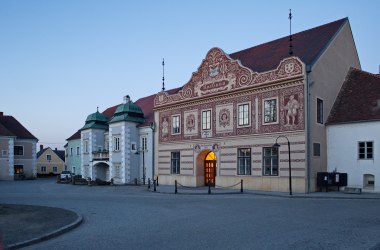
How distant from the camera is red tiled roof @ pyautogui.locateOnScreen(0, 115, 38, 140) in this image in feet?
188

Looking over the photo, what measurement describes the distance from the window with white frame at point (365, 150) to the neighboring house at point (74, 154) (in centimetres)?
3840

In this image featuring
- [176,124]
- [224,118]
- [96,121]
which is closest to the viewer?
[224,118]

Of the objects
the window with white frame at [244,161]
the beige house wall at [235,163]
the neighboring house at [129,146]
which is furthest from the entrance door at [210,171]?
the neighboring house at [129,146]

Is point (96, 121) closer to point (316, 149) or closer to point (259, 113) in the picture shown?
point (259, 113)

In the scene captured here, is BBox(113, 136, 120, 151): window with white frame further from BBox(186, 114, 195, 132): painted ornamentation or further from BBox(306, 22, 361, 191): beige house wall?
BBox(306, 22, 361, 191): beige house wall

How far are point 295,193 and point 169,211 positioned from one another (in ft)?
36.7

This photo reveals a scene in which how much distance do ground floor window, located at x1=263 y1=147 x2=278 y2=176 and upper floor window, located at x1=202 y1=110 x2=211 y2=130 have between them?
595cm

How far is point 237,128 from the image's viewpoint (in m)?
28.5

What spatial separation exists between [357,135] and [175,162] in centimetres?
1548

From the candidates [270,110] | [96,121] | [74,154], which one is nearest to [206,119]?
[270,110]

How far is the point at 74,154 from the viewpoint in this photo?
54.6m

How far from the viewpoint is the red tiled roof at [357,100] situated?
2452 cm

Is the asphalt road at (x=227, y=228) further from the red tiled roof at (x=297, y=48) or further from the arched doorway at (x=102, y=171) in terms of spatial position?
the arched doorway at (x=102, y=171)

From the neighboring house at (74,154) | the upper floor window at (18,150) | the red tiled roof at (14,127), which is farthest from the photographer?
the red tiled roof at (14,127)
